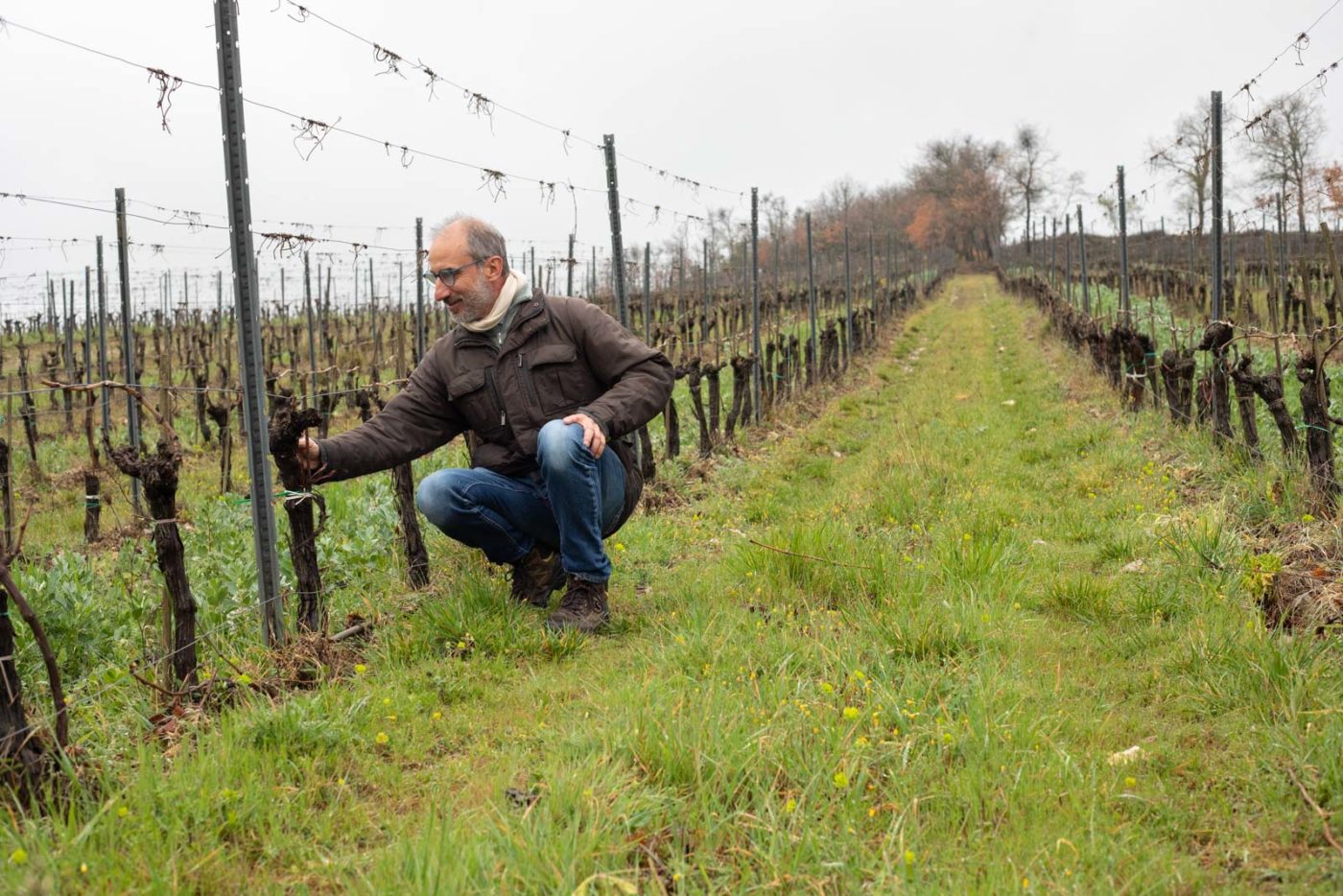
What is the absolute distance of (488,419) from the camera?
402 centimetres

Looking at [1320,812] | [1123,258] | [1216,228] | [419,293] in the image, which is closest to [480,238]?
[1320,812]

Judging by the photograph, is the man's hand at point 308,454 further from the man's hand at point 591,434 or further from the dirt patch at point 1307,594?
the dirt patch at point 1307,594

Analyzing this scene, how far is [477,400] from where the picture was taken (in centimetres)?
398

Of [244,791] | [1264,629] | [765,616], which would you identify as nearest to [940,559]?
[765,616]

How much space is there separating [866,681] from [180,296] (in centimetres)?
3455

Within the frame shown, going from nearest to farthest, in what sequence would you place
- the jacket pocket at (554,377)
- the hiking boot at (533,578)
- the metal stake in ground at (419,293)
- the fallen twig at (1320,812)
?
the fallen twig at (1320,812) < the jacket pocket at (554,377) < the hiking boot at (533,578) < the metal stake in ground at (419,293)

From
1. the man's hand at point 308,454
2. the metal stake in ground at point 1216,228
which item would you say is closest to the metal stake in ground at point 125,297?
the man's hand at point 308,454

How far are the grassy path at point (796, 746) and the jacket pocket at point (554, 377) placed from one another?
80 cm

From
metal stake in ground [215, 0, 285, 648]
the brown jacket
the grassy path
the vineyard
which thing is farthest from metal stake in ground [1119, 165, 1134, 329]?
metal stake in ground [215, 0, 285, 648]

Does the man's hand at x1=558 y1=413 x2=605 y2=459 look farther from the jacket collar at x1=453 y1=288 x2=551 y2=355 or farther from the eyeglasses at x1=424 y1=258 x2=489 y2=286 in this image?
the eyeglasses at x1=424 y1=258 x2=489 y2=286

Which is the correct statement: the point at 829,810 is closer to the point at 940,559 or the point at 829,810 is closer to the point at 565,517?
the point at 565,517

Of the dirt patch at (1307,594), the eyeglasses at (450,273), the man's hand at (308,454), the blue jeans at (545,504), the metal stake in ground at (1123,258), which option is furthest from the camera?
the metal stake in ground at (1123,258)

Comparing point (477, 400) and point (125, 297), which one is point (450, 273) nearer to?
point (477, 400)

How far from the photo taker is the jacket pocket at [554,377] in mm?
3898
